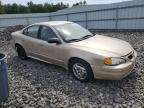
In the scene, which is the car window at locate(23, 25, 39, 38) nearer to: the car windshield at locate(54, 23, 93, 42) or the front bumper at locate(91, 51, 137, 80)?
the car windshield at locate(54, 23, 93, 42)

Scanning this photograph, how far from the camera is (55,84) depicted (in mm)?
5266

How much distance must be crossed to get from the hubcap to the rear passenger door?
1760 millimetres

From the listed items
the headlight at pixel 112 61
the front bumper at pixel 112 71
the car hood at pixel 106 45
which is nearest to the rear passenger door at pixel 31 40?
the car hood at pixel 106 45

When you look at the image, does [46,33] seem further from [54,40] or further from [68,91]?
[68,91]

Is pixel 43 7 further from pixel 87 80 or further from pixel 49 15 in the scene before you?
pixel 87 80

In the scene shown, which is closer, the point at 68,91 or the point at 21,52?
the point at 68,91

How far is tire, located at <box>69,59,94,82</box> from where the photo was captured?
16.2ft

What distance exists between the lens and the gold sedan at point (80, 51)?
15.3 feet

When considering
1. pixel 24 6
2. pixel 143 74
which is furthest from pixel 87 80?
pixel 24 6

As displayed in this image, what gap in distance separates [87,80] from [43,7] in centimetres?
5366

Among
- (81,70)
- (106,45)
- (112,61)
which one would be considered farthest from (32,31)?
(112,61)

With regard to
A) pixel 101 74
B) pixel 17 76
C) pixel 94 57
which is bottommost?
pixel 17 76

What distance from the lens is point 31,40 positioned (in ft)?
21.7

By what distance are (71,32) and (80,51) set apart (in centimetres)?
105
